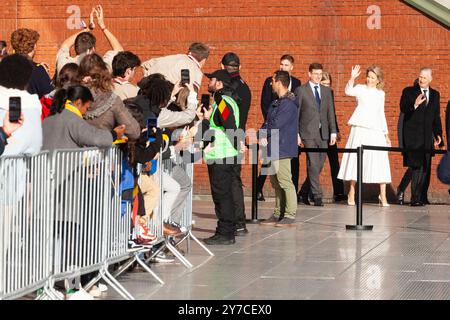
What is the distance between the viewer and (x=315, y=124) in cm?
1888

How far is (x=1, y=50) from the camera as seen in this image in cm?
1579

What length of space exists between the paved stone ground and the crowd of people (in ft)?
1.54

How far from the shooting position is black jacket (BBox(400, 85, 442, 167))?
1877cm

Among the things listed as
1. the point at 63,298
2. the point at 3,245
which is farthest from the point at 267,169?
the point at 3,245

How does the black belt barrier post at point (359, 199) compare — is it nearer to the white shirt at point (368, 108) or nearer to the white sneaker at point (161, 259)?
the white shirt at point (368, 108)

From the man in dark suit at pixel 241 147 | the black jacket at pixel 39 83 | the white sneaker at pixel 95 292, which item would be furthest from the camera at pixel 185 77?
the white sneaker at pixel 95 292

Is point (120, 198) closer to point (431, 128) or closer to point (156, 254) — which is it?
point (156, 254)

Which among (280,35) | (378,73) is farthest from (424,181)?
(280,35)

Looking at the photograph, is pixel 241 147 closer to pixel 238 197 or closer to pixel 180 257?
pixel 238 197

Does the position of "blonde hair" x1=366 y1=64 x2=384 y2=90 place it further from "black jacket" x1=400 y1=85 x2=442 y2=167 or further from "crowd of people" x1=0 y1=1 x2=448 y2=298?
"black jacket" x1=400 y1=85 x2=442 y2=167

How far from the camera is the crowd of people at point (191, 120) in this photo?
398 inches

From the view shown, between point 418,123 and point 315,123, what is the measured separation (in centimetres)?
166

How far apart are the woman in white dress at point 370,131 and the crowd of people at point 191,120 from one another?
0.02 metres
